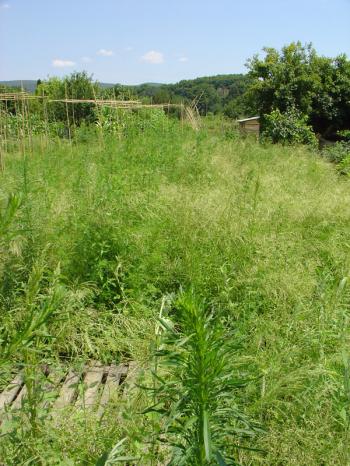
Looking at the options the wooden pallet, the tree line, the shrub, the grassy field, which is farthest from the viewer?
the tree line

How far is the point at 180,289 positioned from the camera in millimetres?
1446

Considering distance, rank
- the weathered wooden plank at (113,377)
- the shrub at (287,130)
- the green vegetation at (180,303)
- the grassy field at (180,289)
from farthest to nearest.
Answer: the shrub at (287,130) < the weathered wooden plank at (113,377) < the grassy field at (180,289) < the green vegetation at (180,303)

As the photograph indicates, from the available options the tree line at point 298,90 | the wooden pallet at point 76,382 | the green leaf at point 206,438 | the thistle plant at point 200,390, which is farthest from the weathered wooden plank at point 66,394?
the tree line at point 298,90

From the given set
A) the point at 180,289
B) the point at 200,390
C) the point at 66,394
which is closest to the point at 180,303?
the point at 180,289

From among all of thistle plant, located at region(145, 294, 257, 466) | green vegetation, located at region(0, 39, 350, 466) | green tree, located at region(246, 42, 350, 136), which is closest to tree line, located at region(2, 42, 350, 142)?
green tree, located at region(246, 42, 350, 136)

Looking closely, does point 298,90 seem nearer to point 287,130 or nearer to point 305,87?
point 305,87

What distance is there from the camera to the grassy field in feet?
5.52

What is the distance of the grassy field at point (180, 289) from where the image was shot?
5.52 ft

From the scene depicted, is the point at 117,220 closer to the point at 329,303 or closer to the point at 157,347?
the point at 329,303

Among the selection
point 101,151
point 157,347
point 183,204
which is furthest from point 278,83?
point 157,347

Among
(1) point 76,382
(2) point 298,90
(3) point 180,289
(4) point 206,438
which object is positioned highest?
(2) point 298,90

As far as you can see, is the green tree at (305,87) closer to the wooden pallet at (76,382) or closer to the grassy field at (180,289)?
the grassy field at (180,289)

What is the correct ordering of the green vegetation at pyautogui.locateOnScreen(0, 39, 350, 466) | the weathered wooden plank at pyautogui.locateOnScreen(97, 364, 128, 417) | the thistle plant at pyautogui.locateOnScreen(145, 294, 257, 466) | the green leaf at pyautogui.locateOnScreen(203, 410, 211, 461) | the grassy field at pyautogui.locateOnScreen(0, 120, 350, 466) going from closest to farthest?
the green leaf at pyautogui.locateOnScreen(203, 410, 211, 461) < the thistle plant at pyautogui.locateOnScreen(145, 294, 257, 466) < the green vegetation at pyautogui.locateOnScreen(0, 39, 350, 466) < the grassy field at pyautogui.locateOnScreen(0, 120, 350, 466) < the weathered wooden plank at pyautogui.locateOnScreen(97, 364, 128, 417)

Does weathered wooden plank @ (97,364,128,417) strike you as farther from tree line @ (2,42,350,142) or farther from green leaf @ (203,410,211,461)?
tree line @ (2,42,350,142)
